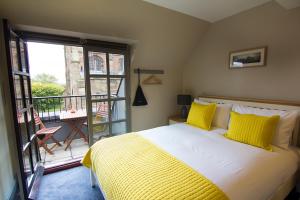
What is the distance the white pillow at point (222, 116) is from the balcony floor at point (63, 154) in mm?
2438

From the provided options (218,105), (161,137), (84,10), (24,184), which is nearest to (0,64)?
(84,10)

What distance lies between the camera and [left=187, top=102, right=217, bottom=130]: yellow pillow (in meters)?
2.33

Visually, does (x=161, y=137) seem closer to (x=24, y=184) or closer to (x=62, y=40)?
(x=24, y=184)

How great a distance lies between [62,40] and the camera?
2.13m

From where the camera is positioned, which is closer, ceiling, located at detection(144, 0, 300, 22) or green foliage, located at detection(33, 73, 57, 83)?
ceiling, located at detection(144, 0, 300, 22)

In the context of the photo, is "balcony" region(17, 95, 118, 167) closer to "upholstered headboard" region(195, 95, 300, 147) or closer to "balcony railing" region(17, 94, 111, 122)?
"balcony railing" region(17, 94, 111, 122)

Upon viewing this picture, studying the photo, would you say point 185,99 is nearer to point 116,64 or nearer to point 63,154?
point 116,64

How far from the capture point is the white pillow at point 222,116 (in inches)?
92.3

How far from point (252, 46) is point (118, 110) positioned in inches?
95.2

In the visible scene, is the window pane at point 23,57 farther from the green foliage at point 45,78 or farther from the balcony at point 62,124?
the green foliage at point 45,78

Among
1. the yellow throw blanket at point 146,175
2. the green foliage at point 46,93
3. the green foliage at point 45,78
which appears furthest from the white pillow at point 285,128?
the green foliage at point 45,78

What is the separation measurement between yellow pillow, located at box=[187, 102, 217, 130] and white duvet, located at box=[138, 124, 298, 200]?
11.5 inches

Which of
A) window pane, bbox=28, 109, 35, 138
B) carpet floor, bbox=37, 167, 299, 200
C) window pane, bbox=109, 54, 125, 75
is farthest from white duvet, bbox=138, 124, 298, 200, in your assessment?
window pane, bbox=28, 109, 35, 138

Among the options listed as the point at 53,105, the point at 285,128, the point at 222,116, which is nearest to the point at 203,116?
the point at 222,116
